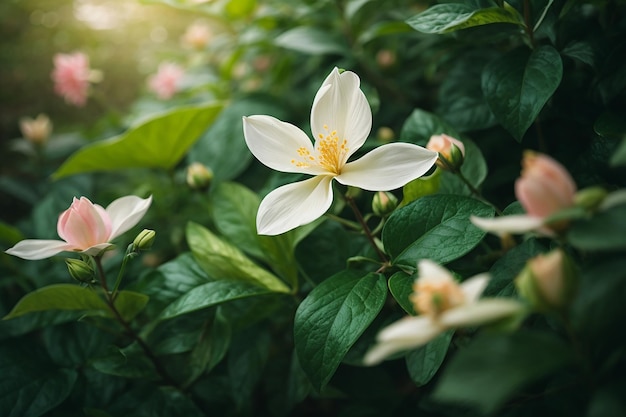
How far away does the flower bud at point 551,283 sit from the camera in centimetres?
37

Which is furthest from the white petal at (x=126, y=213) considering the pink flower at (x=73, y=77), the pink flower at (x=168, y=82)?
the pink flower at (x=73, y=77)

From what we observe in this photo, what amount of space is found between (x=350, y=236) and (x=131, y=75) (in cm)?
153

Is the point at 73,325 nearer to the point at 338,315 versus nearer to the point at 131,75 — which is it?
the point at 338,315

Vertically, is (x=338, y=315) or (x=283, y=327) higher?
(x=338, y=315)

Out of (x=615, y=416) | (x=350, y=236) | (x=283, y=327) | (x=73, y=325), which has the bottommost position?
(x=283, y=327)

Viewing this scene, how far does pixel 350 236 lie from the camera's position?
0.80m

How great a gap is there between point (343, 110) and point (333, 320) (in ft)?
0.86

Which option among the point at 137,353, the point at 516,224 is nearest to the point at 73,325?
the point at 137,353

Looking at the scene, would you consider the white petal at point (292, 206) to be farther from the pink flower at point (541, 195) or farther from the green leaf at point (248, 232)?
the pink flower at point (541, 195)

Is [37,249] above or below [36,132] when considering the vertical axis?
above

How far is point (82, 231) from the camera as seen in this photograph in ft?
2.13

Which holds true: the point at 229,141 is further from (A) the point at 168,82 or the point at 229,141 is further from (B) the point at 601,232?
(B) the point at 601,232

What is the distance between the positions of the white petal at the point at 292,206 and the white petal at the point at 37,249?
26 centimetres

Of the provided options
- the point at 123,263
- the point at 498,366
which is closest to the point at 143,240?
the point at 123,263
